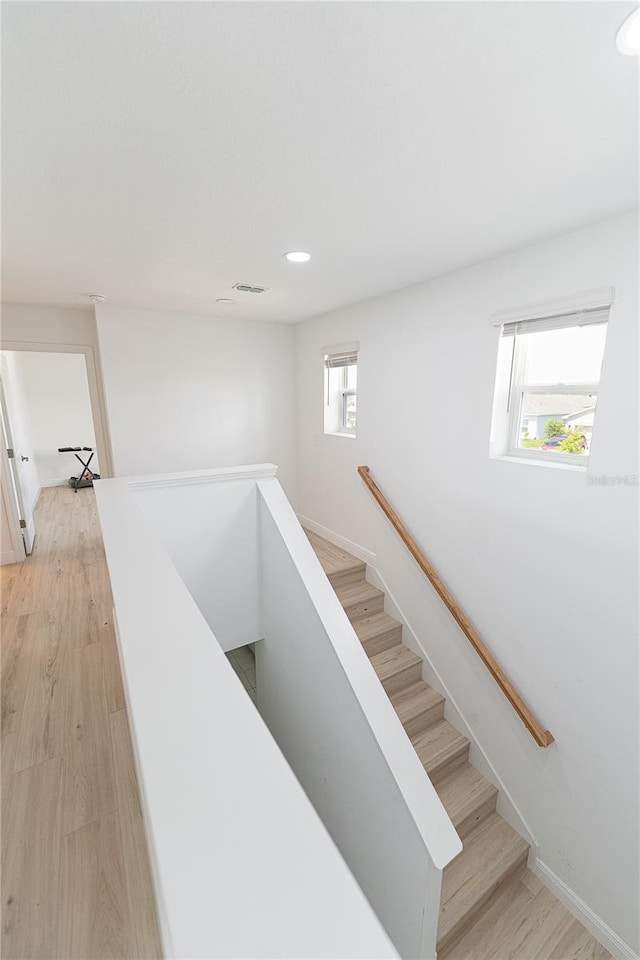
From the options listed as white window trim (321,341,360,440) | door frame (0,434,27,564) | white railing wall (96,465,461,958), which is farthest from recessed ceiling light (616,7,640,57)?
door frame (0,434,27,564)

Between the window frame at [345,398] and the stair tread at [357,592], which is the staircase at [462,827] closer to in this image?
the stair tread at [357,592]

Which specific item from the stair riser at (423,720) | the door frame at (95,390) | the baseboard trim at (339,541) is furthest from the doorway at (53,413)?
the stair riser at (423,720)

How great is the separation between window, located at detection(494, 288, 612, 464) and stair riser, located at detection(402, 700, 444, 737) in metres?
1.93

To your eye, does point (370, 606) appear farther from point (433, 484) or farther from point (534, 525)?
point (534, 525)

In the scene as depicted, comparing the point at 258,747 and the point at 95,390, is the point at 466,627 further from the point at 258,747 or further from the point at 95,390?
the point at 95,390

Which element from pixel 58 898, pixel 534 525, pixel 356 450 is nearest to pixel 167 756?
pixel 58 898

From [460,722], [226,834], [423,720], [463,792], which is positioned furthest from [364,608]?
[226,834]

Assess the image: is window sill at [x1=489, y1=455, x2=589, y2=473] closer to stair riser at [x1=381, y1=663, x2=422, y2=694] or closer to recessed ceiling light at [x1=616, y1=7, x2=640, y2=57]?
recessed ceiling light at [x1=616, y1=7, x2=640, y2=57]

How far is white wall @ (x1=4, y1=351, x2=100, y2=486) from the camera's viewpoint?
6.27 m

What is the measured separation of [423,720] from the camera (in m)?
2.84

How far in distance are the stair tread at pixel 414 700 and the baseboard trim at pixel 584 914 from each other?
948 millimetres

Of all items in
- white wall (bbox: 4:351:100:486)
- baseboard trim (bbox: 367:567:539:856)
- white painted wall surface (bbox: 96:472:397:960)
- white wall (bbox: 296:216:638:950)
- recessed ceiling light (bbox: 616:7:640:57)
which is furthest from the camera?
white wall (bbox: 4:351:100:486)

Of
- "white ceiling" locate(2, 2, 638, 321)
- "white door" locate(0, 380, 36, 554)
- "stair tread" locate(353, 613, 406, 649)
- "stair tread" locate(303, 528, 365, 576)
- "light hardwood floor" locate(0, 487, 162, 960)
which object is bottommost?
"stair tread" locate(353, 613, 406, 649)

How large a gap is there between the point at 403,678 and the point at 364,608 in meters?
0.60
